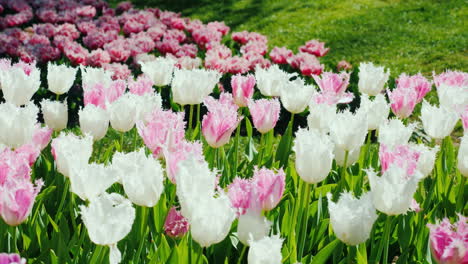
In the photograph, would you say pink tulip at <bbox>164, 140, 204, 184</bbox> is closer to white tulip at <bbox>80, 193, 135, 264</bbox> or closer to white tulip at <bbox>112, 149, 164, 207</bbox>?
white tulip at <bbox>112, 149, 164, 207</bbox>

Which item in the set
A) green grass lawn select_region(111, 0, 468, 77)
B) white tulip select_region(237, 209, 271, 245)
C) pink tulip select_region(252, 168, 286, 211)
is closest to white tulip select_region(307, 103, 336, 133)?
pink tulip select_region(252, 168, 286, 211)

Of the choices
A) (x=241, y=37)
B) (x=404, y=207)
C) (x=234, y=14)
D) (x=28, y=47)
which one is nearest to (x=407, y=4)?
(x=234, y=14)

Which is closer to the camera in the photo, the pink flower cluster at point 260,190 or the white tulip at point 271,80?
the pink flower cluster at point 260,190

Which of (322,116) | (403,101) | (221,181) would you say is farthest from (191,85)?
(403,101)

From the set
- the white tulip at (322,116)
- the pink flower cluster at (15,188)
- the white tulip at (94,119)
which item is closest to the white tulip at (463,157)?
the white tulip at (322,116)

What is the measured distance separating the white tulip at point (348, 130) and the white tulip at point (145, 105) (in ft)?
2.95

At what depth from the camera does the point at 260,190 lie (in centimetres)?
210

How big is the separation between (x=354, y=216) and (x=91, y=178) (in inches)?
35.1

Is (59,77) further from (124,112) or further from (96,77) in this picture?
(124,112)

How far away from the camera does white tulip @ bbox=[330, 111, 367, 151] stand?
7.81ft

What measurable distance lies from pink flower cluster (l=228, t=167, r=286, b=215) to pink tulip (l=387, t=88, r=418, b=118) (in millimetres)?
1312

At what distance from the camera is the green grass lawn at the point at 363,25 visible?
901 centimetres

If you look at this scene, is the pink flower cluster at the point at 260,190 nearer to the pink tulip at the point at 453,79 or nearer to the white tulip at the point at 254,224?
the white tulip at the point at 254,224

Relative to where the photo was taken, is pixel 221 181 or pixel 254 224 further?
pixel 221 181
